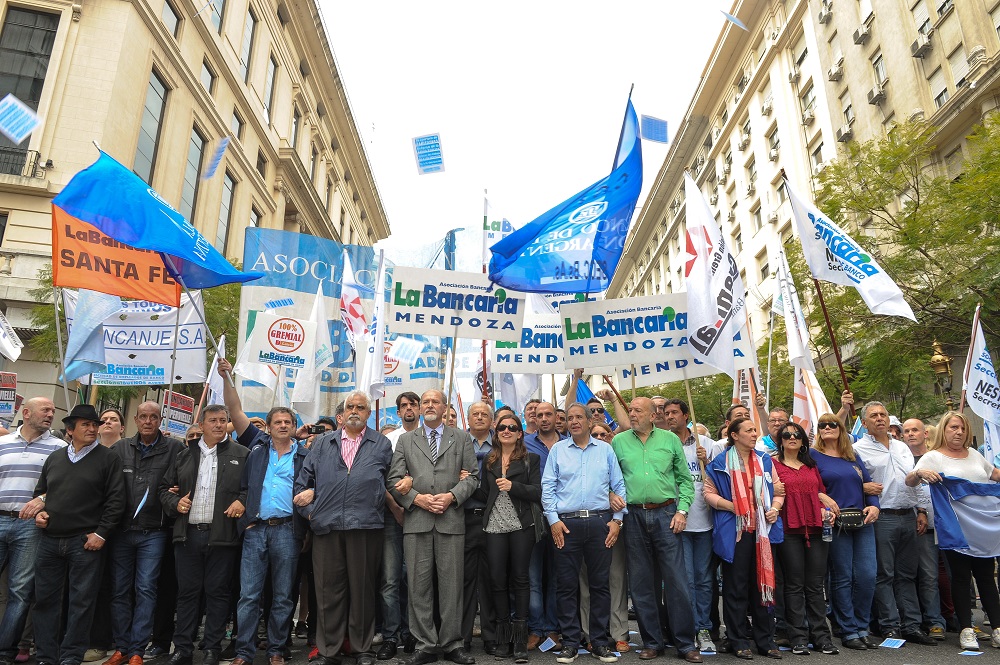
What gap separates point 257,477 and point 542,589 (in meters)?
2.68

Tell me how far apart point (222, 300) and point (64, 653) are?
468 inches

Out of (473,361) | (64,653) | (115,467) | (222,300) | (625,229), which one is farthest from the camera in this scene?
(222,300)

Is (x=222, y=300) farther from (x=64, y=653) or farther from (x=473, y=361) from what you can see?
(x=64, y=653)

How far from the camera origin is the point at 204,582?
18.7ft

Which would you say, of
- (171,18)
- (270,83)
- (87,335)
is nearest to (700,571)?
(87,335)

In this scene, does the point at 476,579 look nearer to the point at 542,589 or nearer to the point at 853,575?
the point at 542,589

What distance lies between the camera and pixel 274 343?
9773 mm

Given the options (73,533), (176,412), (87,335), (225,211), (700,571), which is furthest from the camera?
(225,211)

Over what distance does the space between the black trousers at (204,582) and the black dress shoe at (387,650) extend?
1.28m

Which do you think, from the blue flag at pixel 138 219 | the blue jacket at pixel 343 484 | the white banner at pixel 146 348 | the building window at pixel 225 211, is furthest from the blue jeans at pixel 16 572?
the building window at pixel 225 211

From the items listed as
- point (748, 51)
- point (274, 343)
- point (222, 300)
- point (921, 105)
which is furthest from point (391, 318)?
point (748, 51)

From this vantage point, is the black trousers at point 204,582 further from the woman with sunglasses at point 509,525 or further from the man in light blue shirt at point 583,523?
the man in light blue shirt at point 583,523

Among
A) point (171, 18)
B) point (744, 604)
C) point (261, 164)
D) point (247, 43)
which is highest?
point (247, 43)

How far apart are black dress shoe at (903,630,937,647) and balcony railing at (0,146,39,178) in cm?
1950
